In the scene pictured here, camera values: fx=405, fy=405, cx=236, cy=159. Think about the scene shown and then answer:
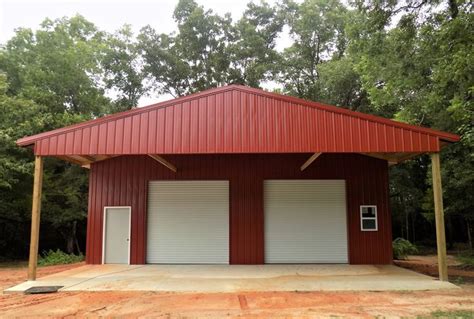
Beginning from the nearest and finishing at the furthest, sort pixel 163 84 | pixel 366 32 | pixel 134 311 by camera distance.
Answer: pixel 134 311, pixel 366 32, pixel 163 84

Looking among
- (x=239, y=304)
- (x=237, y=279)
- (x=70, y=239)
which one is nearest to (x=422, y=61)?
(x=237, y=279)

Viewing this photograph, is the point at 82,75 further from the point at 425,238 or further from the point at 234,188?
the point at 425,238

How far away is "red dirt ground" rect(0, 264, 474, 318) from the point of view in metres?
6.71

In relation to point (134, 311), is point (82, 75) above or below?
above

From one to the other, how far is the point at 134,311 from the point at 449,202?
46.7 feet

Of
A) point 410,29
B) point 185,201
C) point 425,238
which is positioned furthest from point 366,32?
point 425,238

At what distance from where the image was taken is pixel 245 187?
13133 millimetres

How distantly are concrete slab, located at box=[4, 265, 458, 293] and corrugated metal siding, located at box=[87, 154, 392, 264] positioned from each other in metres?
0.77

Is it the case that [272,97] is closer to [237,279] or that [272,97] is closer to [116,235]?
[237,279]

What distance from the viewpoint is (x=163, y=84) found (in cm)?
2531

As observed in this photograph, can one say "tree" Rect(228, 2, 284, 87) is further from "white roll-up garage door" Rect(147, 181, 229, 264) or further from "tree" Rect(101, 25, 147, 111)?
"white roll-up garage door" Rect(147, 181, 229, 264)

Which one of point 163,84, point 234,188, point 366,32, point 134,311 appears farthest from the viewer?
point 163,84

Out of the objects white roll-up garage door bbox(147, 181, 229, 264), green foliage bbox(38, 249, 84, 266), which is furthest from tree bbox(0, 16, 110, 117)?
white roll-up garage door bbox(147, 181, 229, 264)


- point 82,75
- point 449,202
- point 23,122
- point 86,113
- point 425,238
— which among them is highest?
point 82,75
